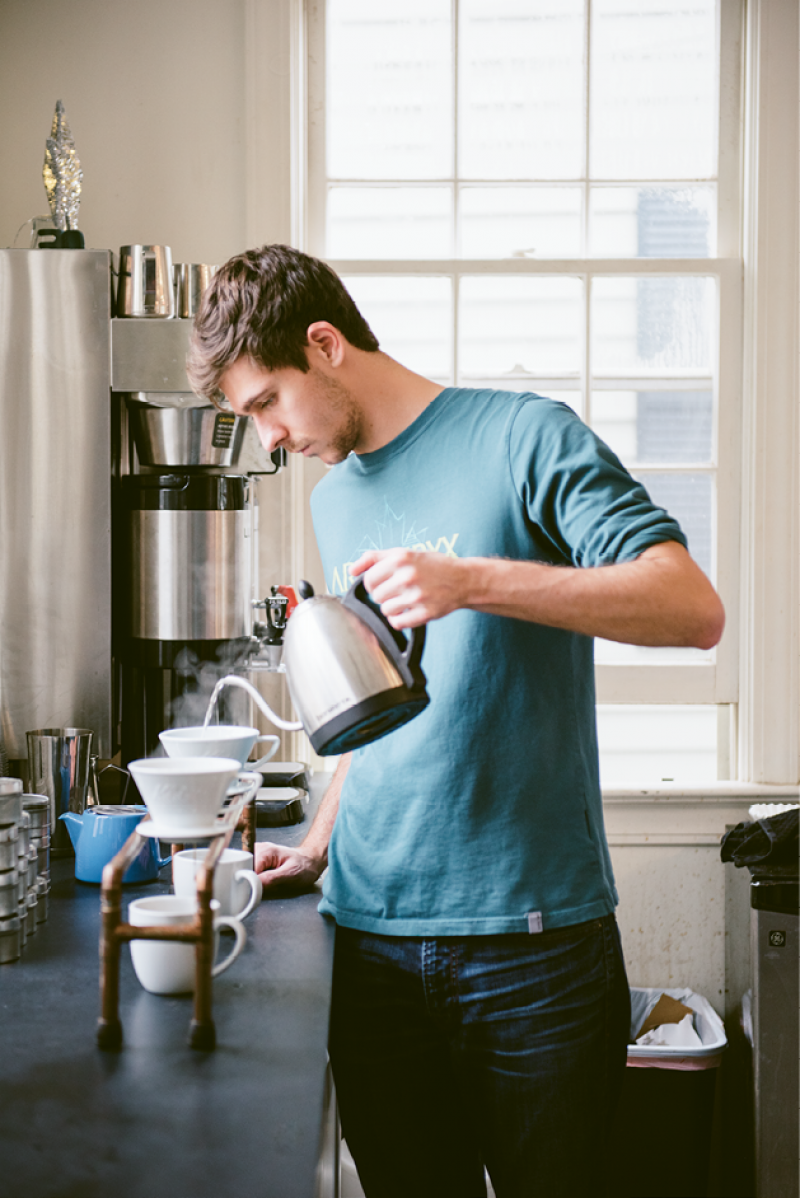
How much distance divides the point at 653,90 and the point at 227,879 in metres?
2.27

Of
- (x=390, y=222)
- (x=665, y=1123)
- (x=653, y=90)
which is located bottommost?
(x=665, y=1123)

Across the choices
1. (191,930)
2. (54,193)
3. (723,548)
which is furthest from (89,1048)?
(723,548)

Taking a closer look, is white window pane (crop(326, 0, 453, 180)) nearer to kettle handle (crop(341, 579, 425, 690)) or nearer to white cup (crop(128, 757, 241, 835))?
kettle handle (crop(341, 579, 425, 690))

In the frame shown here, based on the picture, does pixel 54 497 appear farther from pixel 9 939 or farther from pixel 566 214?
pixel 566 214

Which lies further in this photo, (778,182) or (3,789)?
(778,182)

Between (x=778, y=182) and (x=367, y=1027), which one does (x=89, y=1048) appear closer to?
(x=367, y=1027)

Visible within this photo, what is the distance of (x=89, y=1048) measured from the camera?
32.9 inches

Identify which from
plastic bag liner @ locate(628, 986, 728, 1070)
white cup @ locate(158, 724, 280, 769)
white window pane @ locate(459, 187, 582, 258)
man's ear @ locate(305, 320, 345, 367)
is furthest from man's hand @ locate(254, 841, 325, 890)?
white window pane @ locate(459, 187, 582, 258)

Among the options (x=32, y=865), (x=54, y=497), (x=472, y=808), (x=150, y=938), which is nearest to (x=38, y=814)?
(x=32, y=865)

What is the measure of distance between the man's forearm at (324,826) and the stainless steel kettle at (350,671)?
35cm

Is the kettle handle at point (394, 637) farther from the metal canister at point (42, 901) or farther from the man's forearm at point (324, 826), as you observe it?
the metal canister at point (42, 901)

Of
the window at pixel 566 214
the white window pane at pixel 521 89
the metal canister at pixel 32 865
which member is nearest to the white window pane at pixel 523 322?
the window at pixel 566 214

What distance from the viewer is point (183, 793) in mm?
936

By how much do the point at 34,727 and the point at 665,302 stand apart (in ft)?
5.77
